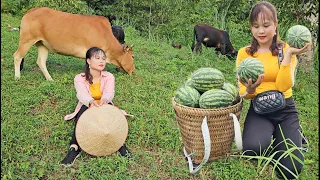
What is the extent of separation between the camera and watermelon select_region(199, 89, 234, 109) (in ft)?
11.1

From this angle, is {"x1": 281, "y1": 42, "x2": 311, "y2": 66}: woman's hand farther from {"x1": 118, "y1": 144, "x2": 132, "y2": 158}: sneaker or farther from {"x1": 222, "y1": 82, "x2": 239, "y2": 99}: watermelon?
{"x1": 118, "y1": 144, "x2": 132, "y2": 158}: sneaker

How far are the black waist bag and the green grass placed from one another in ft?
2.12

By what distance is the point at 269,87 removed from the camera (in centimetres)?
353

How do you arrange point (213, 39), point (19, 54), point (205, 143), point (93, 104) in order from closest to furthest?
point (205, 143) < point (93, 104) < point (19, 54) < point (213, 39)

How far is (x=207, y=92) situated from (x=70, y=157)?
1.50 metres

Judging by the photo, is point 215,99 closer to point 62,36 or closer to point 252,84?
point 252,84

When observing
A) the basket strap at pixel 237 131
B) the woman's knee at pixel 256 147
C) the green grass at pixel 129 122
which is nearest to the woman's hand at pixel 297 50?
the basket strap at pixel 237 131

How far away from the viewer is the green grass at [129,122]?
3686 millimetres

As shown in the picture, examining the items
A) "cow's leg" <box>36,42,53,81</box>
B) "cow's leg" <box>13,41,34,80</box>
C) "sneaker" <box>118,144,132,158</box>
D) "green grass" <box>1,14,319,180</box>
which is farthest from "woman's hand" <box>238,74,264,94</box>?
"cow's leg" <box>13,41,34,80</box>

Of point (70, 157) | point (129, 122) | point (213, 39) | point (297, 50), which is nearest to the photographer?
point (297, 50)

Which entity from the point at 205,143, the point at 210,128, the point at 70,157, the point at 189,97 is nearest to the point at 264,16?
the point at 189,97

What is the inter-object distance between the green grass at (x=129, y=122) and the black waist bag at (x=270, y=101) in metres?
0.65

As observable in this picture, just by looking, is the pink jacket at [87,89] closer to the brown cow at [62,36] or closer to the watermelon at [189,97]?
the watermelon at [189,97]

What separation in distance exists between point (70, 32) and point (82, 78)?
1.87m
